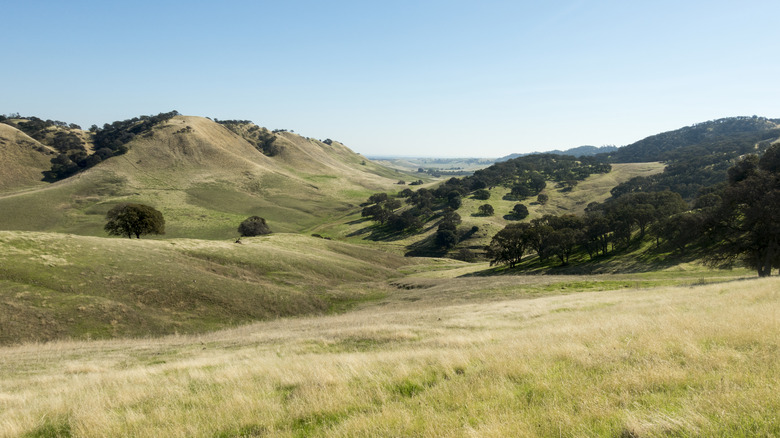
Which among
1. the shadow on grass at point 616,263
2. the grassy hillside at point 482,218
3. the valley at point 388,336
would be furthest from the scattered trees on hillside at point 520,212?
the shadow on grass at point 616,263

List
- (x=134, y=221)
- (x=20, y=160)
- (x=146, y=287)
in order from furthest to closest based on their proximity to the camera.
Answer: (x=20, y=160), (x=134, y=221), (x=146, y=287)

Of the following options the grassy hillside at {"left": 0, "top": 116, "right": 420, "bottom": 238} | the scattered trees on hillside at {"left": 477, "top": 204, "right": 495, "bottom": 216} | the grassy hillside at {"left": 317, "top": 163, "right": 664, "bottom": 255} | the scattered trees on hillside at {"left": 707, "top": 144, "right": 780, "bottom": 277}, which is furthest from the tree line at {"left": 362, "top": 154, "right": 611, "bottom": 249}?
the scattered trees on hillside at {"left": 707, "top": 144, "right": 780, "bottom": 277}

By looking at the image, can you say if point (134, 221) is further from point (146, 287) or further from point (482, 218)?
point (482, 218)

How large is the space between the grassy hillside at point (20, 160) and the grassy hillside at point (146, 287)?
506 ft

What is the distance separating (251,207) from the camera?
516 ft

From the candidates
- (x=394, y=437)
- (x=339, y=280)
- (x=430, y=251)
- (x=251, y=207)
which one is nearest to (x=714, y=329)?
(x=394, y=437)

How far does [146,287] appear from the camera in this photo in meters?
38.6

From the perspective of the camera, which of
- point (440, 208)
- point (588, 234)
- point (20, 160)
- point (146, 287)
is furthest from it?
point (440, 208)

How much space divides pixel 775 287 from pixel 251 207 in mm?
161299

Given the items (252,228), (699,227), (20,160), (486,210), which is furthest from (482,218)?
(20,160)

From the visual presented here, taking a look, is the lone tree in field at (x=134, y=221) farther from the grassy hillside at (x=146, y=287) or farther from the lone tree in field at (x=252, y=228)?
the lone tree in field at (x=252, y=228)

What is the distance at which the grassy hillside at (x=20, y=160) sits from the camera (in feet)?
493

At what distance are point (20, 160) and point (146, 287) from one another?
195114 mm

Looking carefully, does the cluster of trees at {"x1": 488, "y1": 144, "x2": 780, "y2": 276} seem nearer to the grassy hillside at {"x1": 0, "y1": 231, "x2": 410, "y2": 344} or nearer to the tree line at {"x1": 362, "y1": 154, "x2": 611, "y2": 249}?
the tree line at {"x1": 362, "y1": 154, "x2": 611, "y2": 249}
